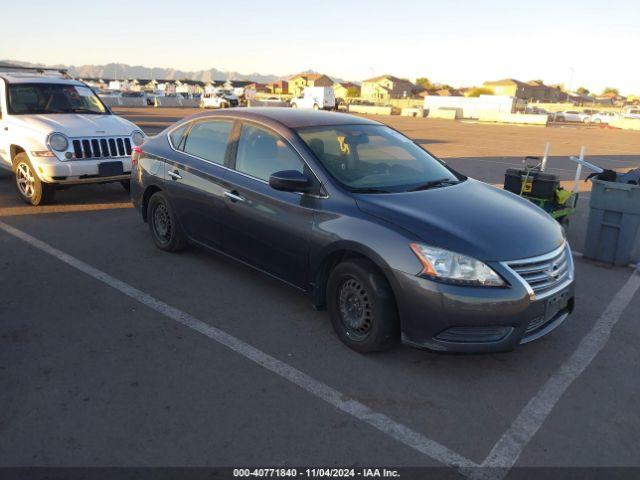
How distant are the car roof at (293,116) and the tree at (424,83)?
462 feet

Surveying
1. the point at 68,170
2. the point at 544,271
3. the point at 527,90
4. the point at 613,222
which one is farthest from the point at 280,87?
the point at 544,271

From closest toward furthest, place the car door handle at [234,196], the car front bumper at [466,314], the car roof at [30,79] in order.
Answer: the car front bumper at [466,314] → the car door handle at [234,196] → the car roof at [30,79]

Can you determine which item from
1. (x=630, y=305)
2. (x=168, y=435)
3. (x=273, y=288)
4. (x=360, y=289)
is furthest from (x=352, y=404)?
(x=630, y=305)

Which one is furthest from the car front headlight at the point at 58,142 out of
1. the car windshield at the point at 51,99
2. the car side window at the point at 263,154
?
the car side window at the point at 263,154

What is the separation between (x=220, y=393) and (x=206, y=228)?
2.06 meters

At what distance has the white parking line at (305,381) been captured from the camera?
2732 mm

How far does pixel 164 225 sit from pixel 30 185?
3169 mm

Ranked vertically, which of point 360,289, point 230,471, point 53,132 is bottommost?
point 230,471

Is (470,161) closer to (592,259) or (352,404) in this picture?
(592,259)

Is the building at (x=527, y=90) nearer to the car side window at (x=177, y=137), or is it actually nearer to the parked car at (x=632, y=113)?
the parked car at (x=632, y=113)

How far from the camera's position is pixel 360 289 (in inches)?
141

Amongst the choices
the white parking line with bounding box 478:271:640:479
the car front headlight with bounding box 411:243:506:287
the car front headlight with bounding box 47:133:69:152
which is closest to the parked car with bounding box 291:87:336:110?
the car front headlight with bounding box 47:133:69:152

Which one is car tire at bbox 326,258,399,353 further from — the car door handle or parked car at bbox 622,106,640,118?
parked car at bbox 622,106,640,118

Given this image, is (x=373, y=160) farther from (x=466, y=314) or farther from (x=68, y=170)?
(x=68, y=170)
